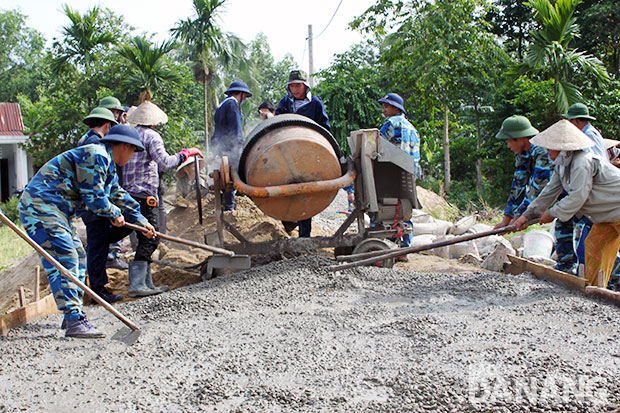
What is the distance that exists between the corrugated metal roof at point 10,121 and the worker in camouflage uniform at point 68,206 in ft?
70.9

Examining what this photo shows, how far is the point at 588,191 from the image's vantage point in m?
4.41

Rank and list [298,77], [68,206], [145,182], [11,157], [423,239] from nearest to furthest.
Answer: [68,206]
[145,182]
[298,77]
[423,239]
[11,157]

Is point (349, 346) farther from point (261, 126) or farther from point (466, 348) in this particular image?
point (261, 126)

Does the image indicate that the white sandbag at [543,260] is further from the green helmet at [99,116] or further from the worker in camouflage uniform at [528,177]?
the green helmet at [99,116]

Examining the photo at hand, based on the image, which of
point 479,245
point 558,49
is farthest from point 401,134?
point 558,49

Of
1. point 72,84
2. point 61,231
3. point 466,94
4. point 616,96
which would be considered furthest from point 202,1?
point 61,231

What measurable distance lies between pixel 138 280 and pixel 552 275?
3819 mm

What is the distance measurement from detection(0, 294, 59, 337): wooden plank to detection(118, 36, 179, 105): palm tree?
32.8ft

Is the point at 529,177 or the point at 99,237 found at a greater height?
the point at 529,177

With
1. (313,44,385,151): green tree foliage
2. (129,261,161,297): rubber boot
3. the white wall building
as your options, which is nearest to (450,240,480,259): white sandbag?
(129,261,161,297): rubber boot

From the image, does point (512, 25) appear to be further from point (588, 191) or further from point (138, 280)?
point (138, 280)

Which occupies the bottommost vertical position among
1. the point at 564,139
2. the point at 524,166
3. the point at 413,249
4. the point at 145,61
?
the point at 413,249

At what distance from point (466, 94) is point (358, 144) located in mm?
9382

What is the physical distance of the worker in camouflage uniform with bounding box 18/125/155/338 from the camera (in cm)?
401
